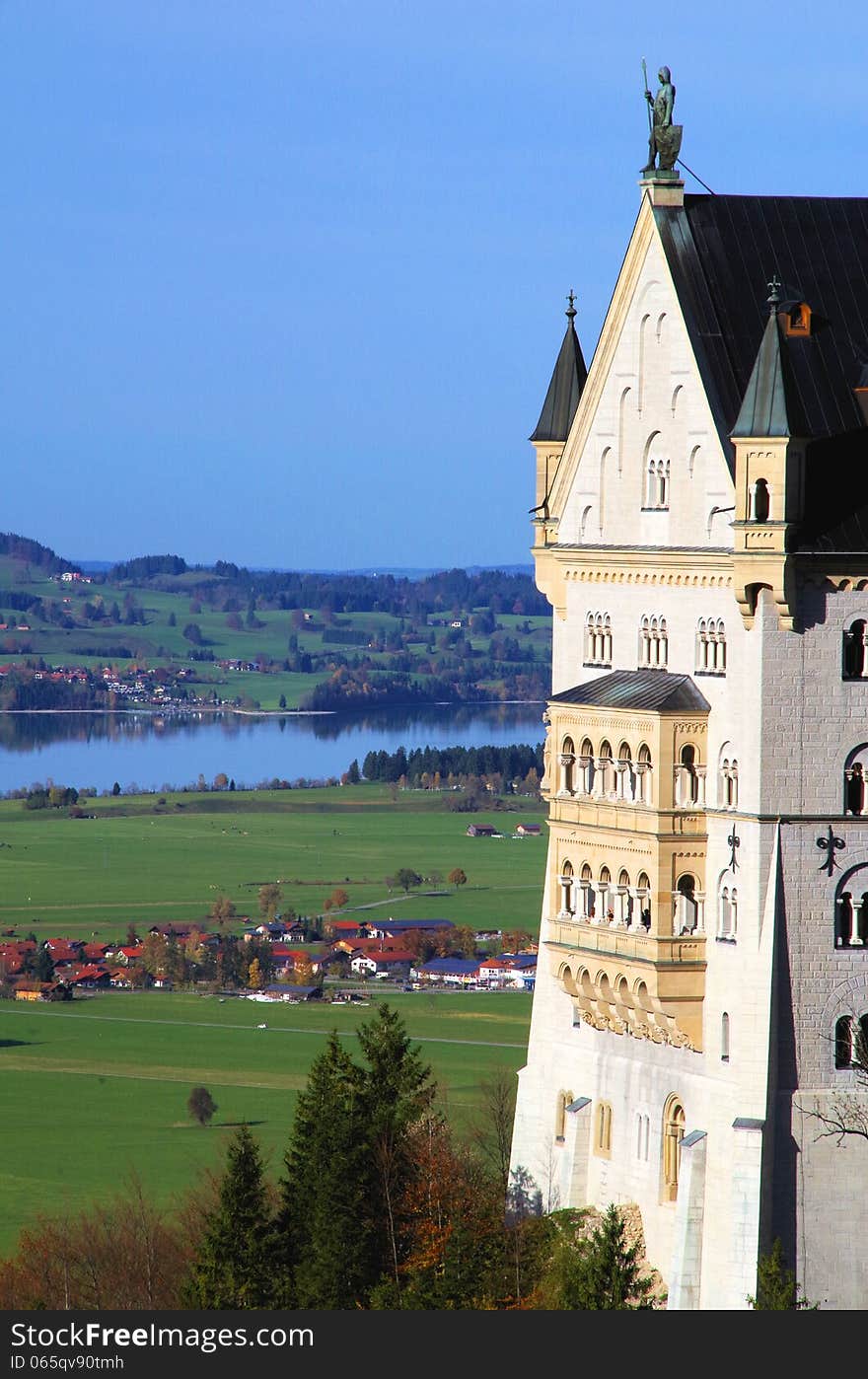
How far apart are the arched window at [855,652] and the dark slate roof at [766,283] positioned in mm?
3123

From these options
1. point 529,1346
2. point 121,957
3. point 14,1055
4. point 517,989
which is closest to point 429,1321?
point 529,1346

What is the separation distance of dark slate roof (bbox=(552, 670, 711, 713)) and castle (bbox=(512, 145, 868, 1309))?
6cm

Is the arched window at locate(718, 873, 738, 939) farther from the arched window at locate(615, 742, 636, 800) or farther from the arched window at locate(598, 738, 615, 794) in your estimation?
the arched window at locate(598, 738, 615, 794)

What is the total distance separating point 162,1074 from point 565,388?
91.5 metres

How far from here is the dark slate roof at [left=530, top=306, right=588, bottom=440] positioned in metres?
57.4

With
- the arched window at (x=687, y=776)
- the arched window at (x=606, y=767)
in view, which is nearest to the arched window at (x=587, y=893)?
the arched window at (x=606, y=767)

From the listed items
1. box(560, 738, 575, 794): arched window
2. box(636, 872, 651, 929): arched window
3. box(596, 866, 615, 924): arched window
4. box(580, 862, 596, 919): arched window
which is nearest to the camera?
box(636, 872, 651, 929): arched window

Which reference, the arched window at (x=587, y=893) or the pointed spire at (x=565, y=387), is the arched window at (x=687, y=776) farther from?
the pointed spire at (x=565, y=387)

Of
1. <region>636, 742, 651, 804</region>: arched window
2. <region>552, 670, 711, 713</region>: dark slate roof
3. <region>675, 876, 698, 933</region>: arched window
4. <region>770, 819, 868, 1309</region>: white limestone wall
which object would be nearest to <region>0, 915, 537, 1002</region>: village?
<region>552, 670, 711, 713</region>: dark slate roof

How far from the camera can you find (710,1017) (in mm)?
51250

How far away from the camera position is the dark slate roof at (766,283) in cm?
5088

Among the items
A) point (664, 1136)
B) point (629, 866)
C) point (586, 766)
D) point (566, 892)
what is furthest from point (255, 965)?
point (629, 866)

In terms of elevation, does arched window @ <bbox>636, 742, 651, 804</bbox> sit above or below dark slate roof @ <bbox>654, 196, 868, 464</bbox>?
below

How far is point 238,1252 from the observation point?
168 feet
